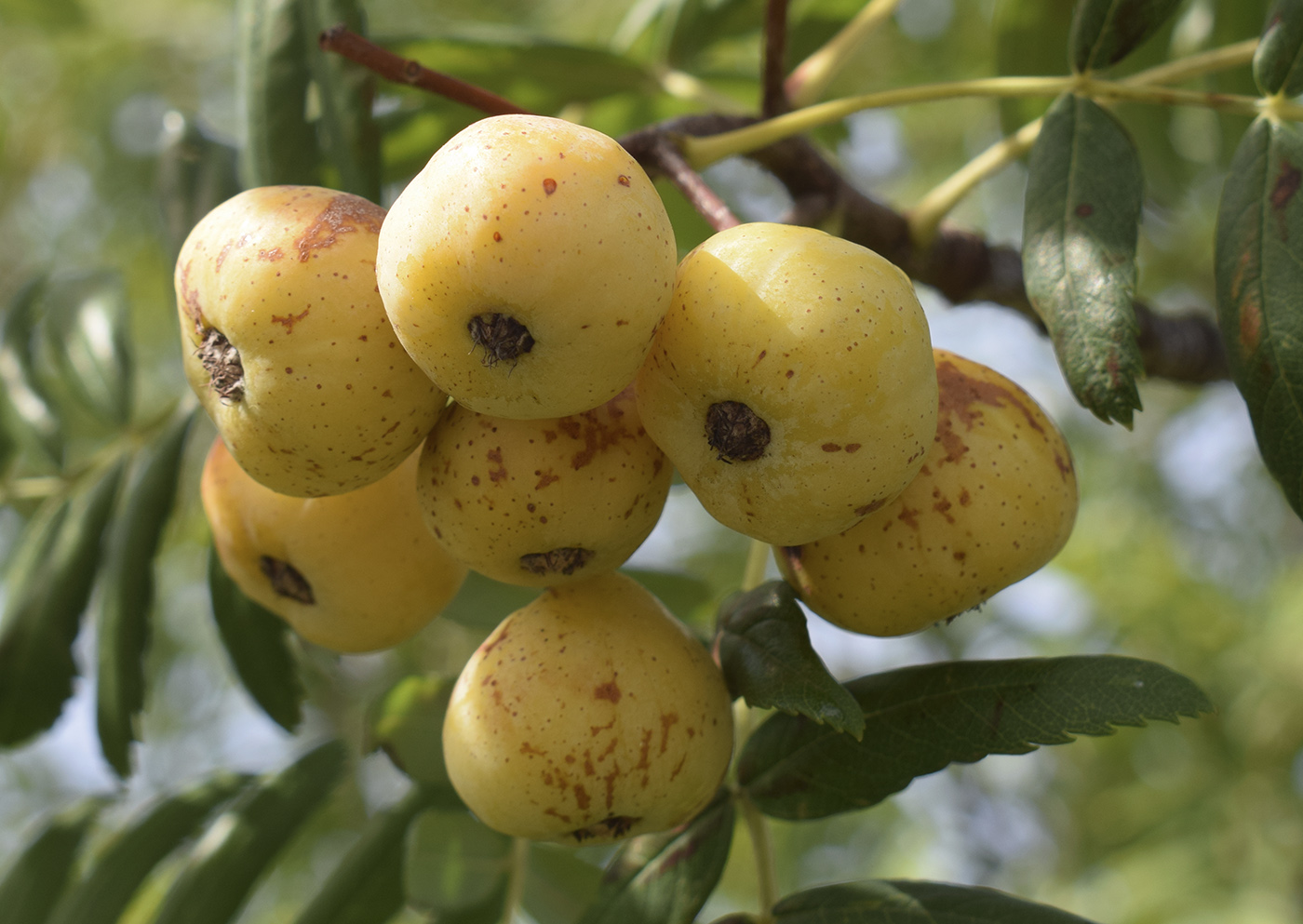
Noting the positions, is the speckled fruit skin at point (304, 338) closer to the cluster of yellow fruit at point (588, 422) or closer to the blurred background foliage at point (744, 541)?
the cluster of yellow fruit at point (588, 422)

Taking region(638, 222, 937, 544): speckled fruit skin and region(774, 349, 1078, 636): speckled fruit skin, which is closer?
region(638, 222, 937, 544): speckled fruit skin

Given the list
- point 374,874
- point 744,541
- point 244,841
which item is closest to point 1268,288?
point 374,874

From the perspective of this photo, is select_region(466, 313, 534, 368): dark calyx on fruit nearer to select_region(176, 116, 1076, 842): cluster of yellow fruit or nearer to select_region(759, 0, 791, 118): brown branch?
select_region(176, 116, 1076, 842): cluster of yellow fruit

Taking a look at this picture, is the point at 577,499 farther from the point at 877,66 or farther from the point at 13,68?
the point at 13,68

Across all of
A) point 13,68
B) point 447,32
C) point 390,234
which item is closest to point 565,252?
point 390,234

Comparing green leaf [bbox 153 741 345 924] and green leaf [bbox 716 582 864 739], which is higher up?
green leaf [bbox 716 582 864 739]

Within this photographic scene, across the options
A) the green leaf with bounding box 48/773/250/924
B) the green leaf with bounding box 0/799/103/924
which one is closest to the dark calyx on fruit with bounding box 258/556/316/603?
the green leaf with bounding box 48/773/250/924

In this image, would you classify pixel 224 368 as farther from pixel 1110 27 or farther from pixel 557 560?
pixel 1110 27
